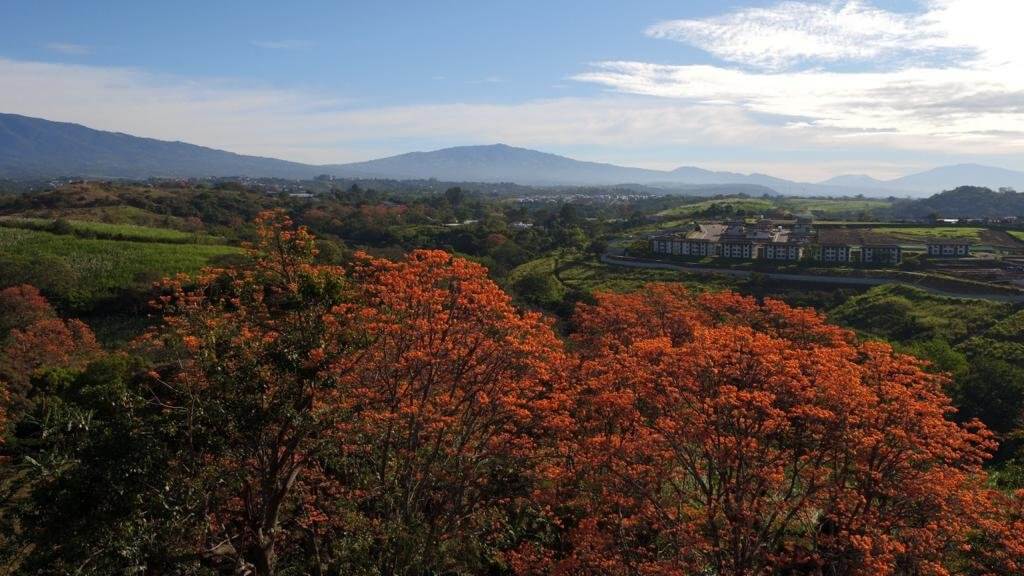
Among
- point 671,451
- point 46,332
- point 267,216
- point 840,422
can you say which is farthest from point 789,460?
point 46,332

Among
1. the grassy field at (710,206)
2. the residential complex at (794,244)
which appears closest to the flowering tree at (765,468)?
the residential complex at (794,244)

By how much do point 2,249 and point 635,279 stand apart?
47530 millimetres

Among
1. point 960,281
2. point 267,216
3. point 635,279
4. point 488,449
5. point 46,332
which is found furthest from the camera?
point 635,279

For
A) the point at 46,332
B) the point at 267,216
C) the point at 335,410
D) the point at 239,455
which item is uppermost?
the point at 267,216

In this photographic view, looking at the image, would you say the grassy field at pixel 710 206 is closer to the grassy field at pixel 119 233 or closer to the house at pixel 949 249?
the house at pixel 949 249

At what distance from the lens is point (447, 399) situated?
41.0 ft

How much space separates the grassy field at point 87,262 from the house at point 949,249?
56457 millimetres

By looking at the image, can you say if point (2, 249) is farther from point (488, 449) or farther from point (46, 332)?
point (488, 449)

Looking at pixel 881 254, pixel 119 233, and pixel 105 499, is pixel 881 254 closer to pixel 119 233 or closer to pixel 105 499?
pixel 105 499

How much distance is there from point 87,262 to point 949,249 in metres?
66.0

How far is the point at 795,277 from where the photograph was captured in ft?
170

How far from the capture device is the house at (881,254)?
53.5 meters

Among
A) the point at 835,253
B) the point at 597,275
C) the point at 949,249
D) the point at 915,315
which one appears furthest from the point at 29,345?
the point at 949,249

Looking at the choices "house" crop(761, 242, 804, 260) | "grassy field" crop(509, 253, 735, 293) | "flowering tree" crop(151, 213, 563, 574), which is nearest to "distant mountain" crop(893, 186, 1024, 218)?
"house" crop(761, 242, 804, 260)
